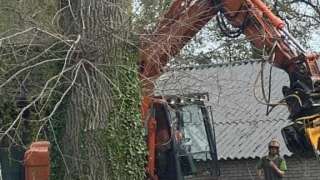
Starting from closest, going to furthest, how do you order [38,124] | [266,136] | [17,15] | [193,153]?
[38,124] → [17,15] → [193,153] → [266,136]

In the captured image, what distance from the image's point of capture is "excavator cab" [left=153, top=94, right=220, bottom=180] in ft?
38.9

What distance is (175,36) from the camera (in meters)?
11.4

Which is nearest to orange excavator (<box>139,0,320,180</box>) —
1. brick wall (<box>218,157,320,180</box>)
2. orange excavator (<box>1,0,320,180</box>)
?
orange excavator (<box>1,0,320,180</box>)

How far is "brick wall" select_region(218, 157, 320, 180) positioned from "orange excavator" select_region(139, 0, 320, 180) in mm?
6174

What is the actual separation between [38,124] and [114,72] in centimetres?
129

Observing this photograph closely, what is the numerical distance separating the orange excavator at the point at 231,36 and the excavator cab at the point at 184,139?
15mm

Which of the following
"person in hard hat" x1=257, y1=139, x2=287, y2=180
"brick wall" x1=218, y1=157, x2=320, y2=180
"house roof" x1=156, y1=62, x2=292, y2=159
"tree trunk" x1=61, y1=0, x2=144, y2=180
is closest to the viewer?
"tree trunk" x1=61, y1=0, x2=144, y2=180

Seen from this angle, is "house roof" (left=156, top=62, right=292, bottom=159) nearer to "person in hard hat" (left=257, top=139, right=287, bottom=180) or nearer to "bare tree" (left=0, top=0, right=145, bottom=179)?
"person in hard hat" (left=257, top=139, right=287, bottom=180)

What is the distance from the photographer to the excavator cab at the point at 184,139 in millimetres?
11867

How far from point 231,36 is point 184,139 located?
183 cm

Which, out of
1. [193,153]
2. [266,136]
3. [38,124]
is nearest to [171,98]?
[193,153]

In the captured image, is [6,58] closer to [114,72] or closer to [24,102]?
[24,102]

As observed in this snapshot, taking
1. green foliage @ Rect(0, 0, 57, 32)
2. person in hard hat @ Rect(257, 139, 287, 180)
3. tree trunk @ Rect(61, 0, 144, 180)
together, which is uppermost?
green foliage @ Rect(0, 0, 57, 32)

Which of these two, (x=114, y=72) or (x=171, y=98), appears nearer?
(x=114, y=72)
